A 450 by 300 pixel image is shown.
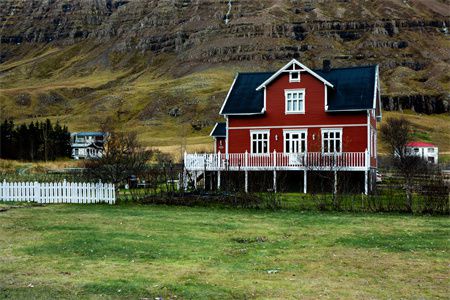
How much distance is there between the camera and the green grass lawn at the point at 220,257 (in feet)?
39.6

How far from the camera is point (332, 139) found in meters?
44.6

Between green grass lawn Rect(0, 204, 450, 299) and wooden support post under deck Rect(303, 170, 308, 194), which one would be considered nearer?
green grass lawn Rect(0, 204, 450, 299)

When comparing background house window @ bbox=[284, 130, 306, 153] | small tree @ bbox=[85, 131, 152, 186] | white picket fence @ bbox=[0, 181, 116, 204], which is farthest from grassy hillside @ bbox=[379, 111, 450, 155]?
white picket fence @ bbox=[0, 181, 116, 204]

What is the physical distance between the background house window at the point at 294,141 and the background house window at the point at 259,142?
5.14ft

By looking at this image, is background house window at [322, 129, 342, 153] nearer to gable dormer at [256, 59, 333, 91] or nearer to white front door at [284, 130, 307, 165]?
white front door at [284, 130, 307, 165]

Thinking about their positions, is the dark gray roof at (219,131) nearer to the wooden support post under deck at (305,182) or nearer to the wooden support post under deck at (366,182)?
the wooden support post under deck at (305,182)

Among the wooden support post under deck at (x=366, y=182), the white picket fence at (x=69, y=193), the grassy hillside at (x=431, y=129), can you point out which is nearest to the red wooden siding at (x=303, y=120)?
the wooden support post under deck at (x=366, y=182)

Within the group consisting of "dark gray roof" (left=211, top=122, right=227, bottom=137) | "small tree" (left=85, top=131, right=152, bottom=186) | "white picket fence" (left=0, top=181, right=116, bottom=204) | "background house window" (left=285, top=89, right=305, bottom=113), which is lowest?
"white picket fence" (left=0, top=181, right=116, bottom=204)

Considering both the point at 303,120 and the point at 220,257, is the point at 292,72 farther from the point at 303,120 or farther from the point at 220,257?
the point at 220,257

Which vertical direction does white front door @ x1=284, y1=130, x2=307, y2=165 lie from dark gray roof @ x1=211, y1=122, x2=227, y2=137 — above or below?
below

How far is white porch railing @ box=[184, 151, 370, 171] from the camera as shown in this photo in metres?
40.3

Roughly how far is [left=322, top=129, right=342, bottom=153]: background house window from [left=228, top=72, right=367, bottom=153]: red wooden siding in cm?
35

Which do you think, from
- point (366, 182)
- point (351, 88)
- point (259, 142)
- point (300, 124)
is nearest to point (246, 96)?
point (259, 142)

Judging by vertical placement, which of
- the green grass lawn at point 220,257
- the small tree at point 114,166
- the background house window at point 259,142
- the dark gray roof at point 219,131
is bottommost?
the green grass lawn at point 220,257
